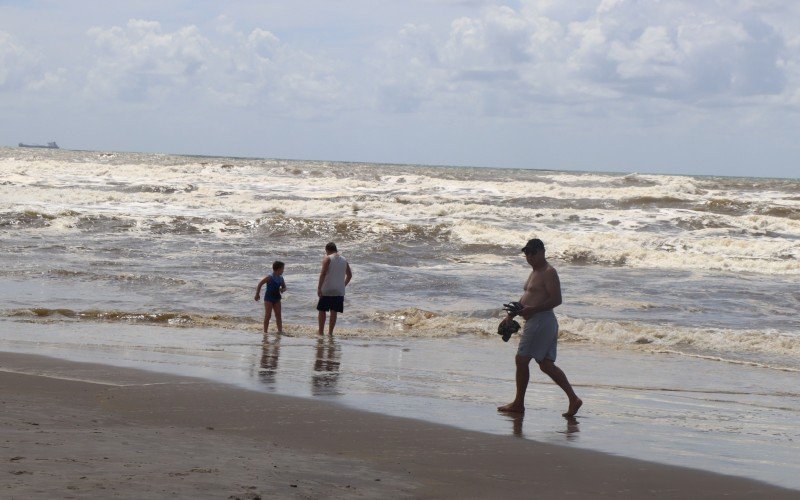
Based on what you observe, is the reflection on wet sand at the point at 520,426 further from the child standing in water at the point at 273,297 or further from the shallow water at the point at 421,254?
the child standing in water at the point at 273,297

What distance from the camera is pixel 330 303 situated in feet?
45.8

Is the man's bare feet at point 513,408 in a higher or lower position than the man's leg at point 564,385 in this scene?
lower

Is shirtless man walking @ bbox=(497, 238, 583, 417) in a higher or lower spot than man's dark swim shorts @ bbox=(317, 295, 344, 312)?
higher

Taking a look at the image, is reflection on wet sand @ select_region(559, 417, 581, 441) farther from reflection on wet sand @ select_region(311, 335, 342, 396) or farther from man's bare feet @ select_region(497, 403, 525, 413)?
reflection on wet sand @ select_region(311, 335, 342, 396)

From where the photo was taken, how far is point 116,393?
8242 millimetres

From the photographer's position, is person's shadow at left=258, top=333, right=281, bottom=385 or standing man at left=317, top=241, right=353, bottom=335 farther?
standing man at left=317, top=241, right=353, bottom=335

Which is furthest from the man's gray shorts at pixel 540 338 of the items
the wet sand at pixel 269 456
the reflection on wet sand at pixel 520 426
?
the wet sand at pixel 269 456

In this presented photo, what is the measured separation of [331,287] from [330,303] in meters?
0.24

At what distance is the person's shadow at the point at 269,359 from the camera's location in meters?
9.70

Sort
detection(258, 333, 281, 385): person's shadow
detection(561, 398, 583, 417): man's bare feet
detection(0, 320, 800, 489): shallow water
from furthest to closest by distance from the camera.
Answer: detection(258, 333, 281, 385): person's shadow
detection(561, 398, 583, 417): man's bare feet
detection(0, 320, 800, 489): shallow water

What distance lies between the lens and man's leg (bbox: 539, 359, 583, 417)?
26.8 feet

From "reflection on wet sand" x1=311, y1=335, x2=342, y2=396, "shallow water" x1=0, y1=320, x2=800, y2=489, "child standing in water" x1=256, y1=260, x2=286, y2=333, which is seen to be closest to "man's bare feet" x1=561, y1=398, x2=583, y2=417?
"shallow water" x1=0, y1=320, x2=800, y2=489

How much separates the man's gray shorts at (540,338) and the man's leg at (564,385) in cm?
6

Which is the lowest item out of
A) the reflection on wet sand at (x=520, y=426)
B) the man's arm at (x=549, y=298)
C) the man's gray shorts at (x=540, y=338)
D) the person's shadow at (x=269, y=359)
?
the person's shadow at (x=269, y=359)
